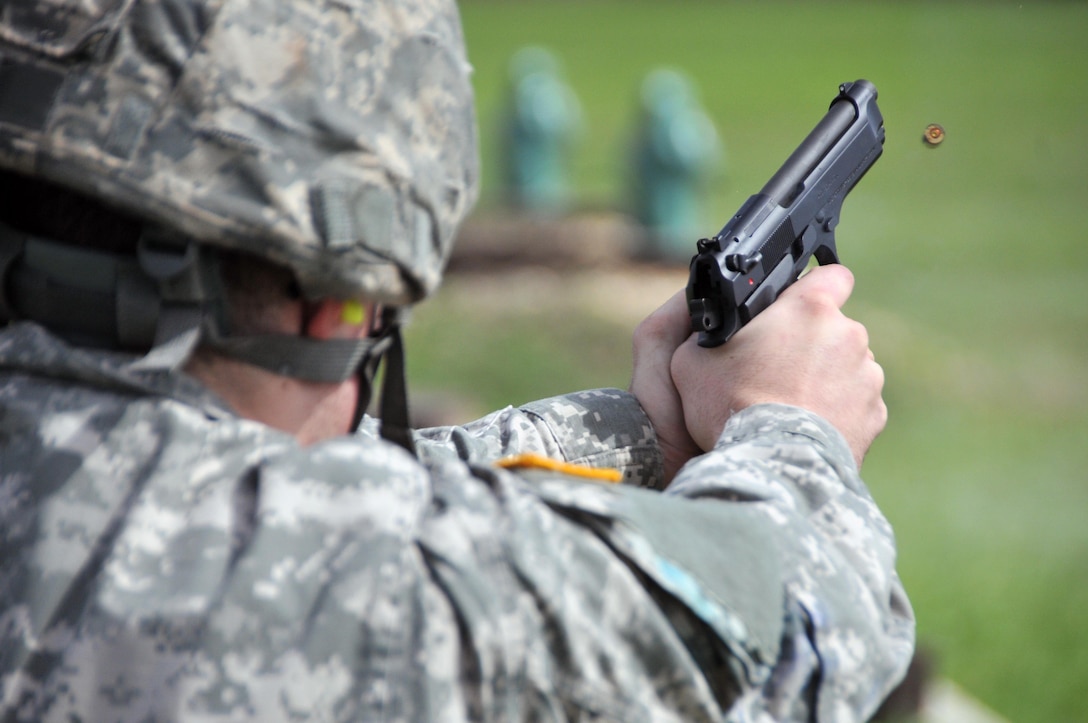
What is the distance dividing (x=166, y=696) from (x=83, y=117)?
0.60 m

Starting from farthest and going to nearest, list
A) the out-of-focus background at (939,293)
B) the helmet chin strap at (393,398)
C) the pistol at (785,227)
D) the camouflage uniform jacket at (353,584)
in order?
the out-of-focus background at (939,293) → the pistol at (785,227) → the helmet chin strap at (393,398) → the camouflage uniform jacket at (353,584)

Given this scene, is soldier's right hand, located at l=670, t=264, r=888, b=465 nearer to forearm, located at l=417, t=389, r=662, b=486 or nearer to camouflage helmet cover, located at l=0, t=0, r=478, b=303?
forearm, located at l=417, t=389, r=662, b=486

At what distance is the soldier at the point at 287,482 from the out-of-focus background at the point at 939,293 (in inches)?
45.7

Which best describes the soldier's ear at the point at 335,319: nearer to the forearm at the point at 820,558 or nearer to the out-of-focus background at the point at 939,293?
the forearm at the point at 820,558

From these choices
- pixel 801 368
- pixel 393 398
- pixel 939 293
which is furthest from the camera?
pixel 939 293

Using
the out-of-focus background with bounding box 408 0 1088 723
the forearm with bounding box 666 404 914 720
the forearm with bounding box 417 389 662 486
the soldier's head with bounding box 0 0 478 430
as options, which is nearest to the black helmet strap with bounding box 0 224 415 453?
the soldier's head with bounding box 0 0 478 430

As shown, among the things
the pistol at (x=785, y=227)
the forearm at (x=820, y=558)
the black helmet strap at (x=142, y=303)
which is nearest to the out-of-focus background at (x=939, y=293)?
the pistol at (x=785, y=227)

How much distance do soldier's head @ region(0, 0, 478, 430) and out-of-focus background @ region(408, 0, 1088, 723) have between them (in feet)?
3.99

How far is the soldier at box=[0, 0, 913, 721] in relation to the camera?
1321 millimetres

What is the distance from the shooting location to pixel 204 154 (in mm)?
1395

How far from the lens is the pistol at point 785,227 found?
6.37 ft

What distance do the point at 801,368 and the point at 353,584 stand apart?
2.50 ft

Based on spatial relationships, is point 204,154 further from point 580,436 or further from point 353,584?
point 580,436

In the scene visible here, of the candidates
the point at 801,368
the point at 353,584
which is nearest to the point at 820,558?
the point at 801,368
